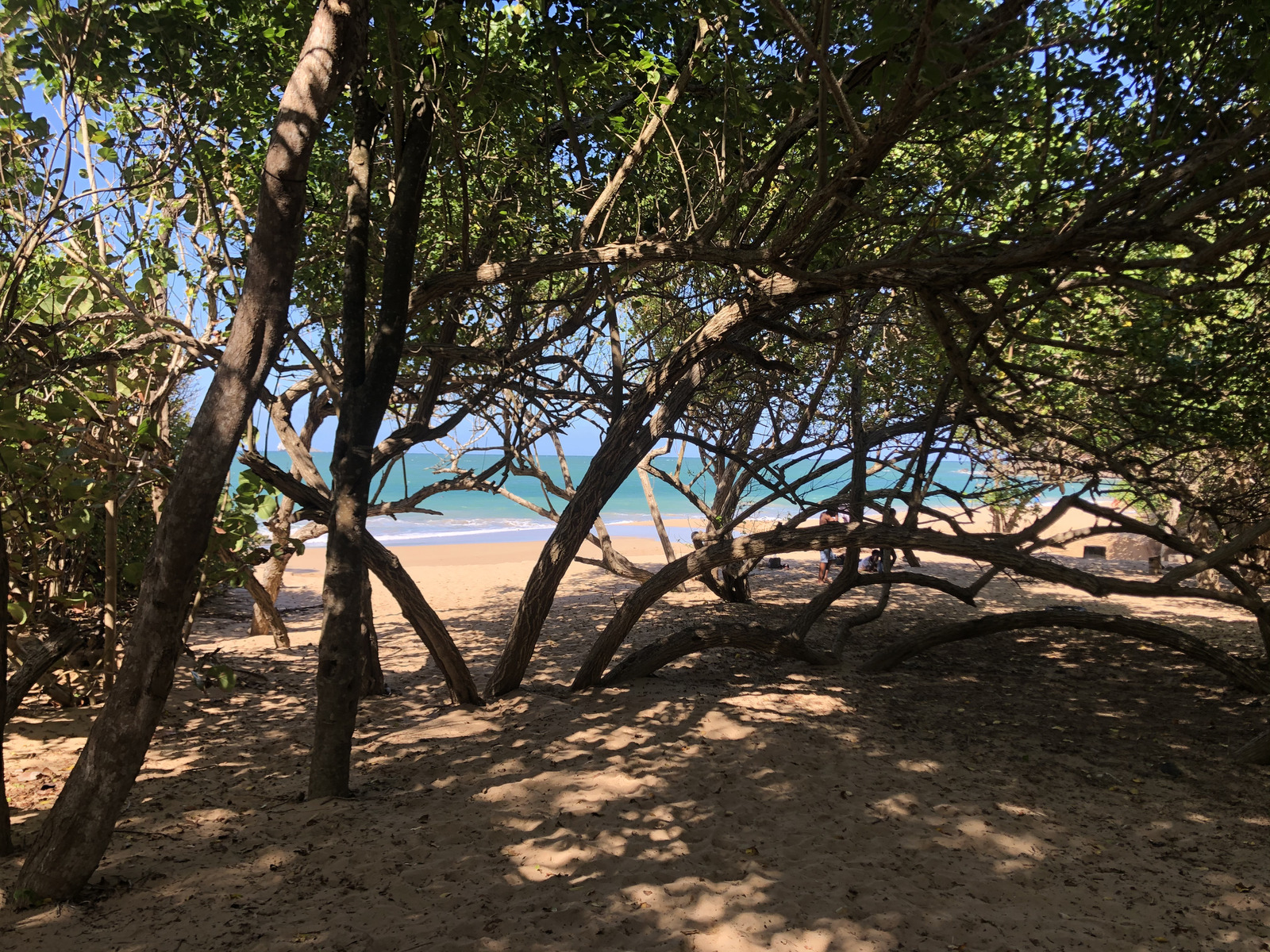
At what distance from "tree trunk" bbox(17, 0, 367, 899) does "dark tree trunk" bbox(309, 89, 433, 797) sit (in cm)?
101

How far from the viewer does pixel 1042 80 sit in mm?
4281

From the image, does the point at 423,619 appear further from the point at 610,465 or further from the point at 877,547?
the point at 877,547

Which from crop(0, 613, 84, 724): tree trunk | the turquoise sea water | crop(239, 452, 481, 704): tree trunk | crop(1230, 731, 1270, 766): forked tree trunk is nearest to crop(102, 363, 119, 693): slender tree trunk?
crop(0, 613, 84, 724): tree trunk

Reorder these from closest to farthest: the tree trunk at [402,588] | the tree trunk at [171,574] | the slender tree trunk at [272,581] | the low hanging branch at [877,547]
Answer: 1. the tree trunk at [171,574]
2. the low hanging branch at [877,547]
3. the tree trunk at [402,588]
4. the slender tree trunk at [272,581]

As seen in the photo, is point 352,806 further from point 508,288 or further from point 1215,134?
point 1215,134

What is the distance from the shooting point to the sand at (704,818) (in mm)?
3061

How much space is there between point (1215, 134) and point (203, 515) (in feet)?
18.1

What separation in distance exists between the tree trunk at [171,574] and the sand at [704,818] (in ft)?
0.75

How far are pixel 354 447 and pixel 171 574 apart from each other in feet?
4.56

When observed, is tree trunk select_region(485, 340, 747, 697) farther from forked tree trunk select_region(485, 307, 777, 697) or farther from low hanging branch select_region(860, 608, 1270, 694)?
low hanging branch select_region(860, 608, 1270, 694)

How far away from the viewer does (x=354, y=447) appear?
14.0 ft

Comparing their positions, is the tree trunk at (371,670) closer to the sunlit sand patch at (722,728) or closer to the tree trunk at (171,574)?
the sunlit sand patch at (722,728)

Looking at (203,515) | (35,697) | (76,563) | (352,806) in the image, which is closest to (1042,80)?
(203,515)

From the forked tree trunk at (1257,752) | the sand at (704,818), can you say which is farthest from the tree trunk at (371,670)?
the forked tree trunk at (1257,752)
